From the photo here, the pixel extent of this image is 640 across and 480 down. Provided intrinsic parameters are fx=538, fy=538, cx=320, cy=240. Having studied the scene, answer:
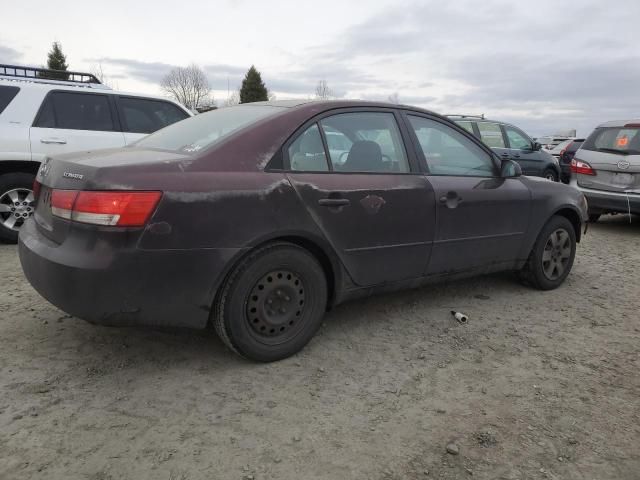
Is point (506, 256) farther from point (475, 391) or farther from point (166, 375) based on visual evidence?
point (166, 375)

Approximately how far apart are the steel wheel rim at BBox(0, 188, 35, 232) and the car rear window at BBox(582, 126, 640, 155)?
7753 millimetres

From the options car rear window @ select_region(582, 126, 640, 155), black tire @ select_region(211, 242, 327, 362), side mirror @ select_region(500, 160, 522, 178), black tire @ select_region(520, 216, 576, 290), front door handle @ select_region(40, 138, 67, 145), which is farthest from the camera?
car rear window @ select_region(582, 126, 640, 155)

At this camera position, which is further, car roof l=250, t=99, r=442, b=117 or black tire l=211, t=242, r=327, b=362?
car roof l=250, t=99, r=442, b=117

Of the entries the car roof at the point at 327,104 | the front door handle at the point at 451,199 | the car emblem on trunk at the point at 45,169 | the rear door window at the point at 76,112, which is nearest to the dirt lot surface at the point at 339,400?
the front door handle at the point at 451,199

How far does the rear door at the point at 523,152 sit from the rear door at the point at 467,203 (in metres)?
7.45

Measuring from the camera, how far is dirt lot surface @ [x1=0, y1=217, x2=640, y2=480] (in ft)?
7.53

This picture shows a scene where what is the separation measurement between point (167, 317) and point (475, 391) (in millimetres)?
1703

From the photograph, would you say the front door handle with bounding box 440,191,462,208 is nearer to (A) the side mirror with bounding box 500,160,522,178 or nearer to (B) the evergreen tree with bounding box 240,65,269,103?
(A) the side mirror with bounding box 500,160,522,178

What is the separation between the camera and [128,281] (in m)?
2.62

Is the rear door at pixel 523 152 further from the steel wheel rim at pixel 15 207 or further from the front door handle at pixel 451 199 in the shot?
the steel wheel rim at pixel 15 207

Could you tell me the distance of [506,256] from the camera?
4.38m

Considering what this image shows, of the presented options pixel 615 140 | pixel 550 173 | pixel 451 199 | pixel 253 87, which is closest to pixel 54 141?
pixel 451 199

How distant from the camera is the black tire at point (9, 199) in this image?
5621 mm

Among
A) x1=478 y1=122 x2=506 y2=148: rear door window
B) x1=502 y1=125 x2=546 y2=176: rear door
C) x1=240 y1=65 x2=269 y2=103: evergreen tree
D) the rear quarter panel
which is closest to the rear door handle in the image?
the rear quarter panel
